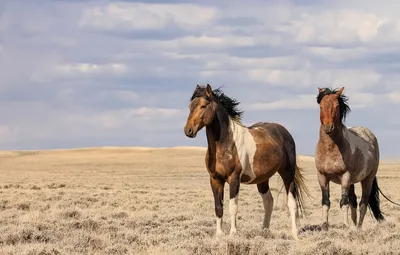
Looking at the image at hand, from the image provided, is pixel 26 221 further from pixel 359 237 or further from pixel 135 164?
pixel 135 164

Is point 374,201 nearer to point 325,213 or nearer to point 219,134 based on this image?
point 325,213

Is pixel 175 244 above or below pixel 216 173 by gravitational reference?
below

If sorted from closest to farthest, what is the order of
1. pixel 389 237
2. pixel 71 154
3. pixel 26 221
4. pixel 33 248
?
pixel 33 248 < pixel 389 237 < pixel 26 221 < pixel 71 154

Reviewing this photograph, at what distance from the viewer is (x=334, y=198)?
84.1ft

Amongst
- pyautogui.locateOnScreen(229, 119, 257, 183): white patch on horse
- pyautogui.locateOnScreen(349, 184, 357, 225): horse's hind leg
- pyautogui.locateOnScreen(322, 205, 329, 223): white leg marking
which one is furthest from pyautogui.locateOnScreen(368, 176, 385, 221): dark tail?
pyautogui.locateOnScreen(229, 119, 257, 183): white patch on horse

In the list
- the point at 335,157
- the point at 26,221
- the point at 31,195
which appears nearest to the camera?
the point at 335,157

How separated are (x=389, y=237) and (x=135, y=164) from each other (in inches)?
2637

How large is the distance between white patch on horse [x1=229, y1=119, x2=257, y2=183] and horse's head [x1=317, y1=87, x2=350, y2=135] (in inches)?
57.8

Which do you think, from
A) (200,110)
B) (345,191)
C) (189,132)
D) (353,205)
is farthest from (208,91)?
(353,205)

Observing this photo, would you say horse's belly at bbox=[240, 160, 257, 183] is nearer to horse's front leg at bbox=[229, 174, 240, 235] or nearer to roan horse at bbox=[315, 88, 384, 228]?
horse's front leg at bbox=[229, 174, 240, 235]

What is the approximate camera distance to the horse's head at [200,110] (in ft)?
37.6

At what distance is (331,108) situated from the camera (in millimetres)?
12773

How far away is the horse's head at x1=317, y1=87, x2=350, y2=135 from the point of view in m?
12.8

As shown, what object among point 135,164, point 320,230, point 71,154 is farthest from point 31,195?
point 71,154
